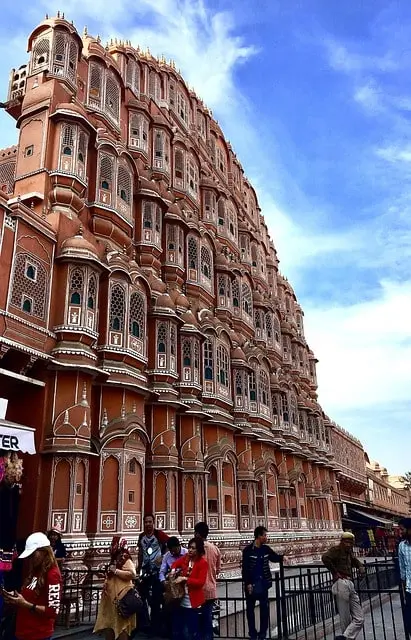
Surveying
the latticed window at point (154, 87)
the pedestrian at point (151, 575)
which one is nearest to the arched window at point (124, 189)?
the latticed window at point (154, 87)

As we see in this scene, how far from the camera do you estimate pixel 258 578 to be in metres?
8.56

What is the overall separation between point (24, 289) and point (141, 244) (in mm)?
7774

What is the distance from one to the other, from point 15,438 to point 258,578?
550 centimetres

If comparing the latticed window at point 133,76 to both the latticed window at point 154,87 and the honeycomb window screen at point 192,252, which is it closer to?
→ the latticed window at point 154,87

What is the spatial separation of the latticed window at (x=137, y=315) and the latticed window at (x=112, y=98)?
874 centimetres

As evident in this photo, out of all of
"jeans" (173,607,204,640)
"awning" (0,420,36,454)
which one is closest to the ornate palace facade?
"awning" (0,420,36,454)

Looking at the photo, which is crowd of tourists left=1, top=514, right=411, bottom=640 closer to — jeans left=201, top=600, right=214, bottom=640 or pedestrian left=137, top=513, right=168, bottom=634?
jeans left=201, top=600, right=214, bottom=640

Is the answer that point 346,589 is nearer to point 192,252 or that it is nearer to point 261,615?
point 261,615

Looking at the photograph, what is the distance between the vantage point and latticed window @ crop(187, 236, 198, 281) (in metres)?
24.4

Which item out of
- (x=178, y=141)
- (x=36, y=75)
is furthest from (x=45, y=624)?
(x=178, y=141)

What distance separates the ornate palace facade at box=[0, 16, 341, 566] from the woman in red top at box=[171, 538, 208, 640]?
7480mm

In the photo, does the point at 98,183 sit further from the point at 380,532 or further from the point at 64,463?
the point at 380,532

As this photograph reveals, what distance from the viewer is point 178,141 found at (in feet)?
88.7

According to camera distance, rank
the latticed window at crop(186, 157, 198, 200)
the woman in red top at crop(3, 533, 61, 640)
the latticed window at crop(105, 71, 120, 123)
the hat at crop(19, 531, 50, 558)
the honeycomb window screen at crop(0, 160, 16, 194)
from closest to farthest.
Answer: the woman in red top at crop(3, 533, 61, 640), the hat at crop(19, 531, 50, 558), the honeycomb window screen at crop(0, 160, 16, 194), the latticed window at crop(105, 71, 120, 123), the latticed window at crop(186, 157, 198, 200)
